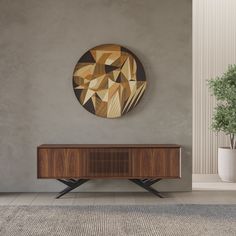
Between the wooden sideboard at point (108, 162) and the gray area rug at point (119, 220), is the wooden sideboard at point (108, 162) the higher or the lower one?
the higher one

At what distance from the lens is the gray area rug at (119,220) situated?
403 centimetres

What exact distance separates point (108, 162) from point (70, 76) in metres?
1.16

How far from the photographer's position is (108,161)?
5.33 m

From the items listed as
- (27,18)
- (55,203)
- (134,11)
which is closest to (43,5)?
(27,18)

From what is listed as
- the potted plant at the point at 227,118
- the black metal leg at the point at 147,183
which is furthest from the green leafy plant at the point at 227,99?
the black metal leg at the point at 147,183

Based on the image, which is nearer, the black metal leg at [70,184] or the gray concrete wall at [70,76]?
the black metal leg at [70,184]

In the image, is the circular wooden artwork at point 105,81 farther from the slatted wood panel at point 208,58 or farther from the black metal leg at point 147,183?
the slatted wood panel at point 208,58

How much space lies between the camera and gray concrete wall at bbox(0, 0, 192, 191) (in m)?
5.77

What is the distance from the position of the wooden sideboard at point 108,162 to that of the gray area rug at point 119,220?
A: 0.45 meters

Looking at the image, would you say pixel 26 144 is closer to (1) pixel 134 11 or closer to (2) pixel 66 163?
(2) pixel 66 163

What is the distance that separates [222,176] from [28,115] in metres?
2.76

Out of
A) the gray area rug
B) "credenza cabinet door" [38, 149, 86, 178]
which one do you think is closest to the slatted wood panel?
the gray area rug

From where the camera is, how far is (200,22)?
24.1ft

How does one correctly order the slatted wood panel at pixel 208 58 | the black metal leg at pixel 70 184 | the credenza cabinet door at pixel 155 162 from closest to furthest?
the credenza cabinet door at pixel 155 162 → the black metal leg at pixel 70 184 → the slatted wood panel at pixel 208 58
